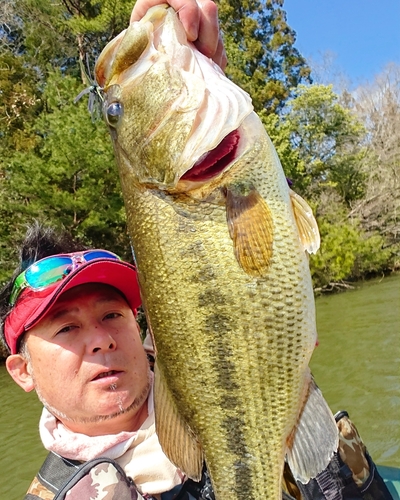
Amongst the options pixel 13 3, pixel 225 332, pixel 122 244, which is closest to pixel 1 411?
pixel 122 244

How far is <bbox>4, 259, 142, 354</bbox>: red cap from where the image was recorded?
2035mm

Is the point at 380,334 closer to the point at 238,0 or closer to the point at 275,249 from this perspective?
the point at 275,249

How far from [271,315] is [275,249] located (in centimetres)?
19

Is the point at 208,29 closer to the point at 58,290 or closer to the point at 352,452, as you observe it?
the point at 58,290

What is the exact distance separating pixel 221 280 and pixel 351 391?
6.49 metres

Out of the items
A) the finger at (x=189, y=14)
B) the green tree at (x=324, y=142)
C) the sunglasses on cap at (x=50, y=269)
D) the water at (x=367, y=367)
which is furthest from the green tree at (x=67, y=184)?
the finger at (x=189, y=14)

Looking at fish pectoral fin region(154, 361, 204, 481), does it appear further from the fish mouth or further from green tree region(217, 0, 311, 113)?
green tree region(217, 0, 311, 113)

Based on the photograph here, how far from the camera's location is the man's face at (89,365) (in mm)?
2027

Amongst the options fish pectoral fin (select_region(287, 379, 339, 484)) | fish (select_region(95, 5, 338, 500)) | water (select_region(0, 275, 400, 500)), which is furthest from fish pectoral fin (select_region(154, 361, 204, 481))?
water (select_region(0, 275, 400, 500))

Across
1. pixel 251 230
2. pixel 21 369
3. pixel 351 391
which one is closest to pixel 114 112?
pixel 251 230

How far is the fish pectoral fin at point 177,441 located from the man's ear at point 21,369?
788mm

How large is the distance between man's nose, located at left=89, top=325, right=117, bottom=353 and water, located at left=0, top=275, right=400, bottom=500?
411 centimetres

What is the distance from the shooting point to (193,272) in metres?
1.51

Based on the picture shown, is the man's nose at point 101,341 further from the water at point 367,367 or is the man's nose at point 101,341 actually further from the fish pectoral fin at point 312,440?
the water at point 367,367
